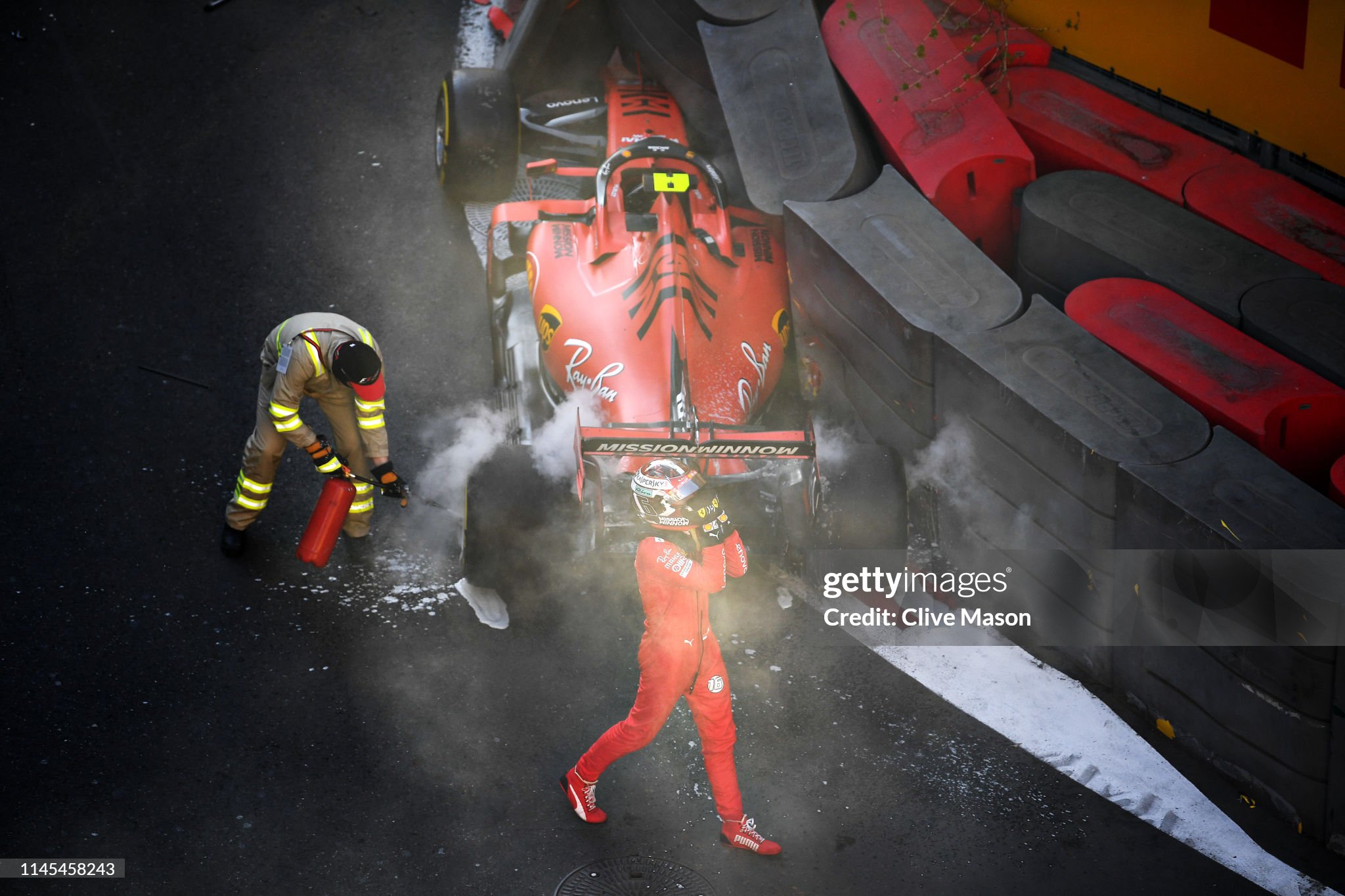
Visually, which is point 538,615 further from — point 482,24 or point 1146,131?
point 482,24

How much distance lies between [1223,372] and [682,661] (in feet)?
10.7

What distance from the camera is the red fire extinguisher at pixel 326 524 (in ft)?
22.8

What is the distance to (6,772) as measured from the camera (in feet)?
19.9

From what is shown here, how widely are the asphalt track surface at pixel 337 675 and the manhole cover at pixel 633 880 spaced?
2.7 inches

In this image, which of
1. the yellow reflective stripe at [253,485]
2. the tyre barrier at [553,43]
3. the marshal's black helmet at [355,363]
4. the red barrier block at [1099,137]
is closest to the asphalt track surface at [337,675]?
the yellow reflective stripe at [253,485]

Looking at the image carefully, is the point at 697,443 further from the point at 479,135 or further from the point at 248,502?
the point at 479,135

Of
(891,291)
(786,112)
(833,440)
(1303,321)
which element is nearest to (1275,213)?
(1303,321)

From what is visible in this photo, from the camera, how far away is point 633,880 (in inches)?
227

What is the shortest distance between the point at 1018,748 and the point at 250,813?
3.75 meters

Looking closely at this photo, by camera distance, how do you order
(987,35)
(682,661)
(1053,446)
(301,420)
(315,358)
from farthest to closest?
(987,35) → (301,420) → (315,358) → (1053,446) → (682,661)

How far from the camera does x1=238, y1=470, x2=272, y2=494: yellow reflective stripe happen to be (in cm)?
720

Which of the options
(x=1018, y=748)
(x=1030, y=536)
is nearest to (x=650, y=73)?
(x=1030, y=536)

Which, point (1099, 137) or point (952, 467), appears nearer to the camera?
point (952, 467)

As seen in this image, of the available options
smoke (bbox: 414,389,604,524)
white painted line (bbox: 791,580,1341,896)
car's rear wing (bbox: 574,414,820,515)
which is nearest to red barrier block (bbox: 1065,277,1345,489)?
white painted line (bbox: 791,580,1341,896)
